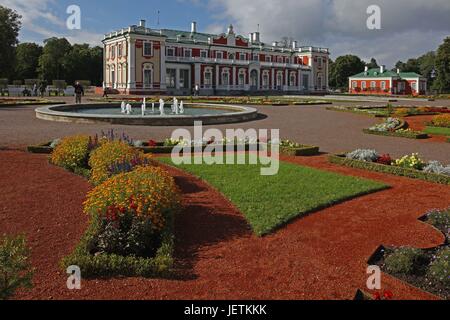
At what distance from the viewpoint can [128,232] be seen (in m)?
5.48

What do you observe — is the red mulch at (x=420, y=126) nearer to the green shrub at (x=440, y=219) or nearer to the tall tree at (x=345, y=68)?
the green shrub at (x=440, y=219)

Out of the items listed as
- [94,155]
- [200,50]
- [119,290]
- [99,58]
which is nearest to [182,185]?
[94,155]

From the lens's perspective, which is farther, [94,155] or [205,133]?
[205,133]

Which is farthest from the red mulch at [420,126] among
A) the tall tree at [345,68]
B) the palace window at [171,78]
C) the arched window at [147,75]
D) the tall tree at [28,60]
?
the tall tree at [345,68]

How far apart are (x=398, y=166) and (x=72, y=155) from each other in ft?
23.6

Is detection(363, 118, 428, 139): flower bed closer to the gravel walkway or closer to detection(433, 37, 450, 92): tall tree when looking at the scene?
the gravel walkway

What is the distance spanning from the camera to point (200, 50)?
2394 inches

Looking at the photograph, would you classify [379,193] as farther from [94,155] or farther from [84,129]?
[84,129]

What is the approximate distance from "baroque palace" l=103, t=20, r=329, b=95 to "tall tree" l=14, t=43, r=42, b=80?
14041 mm

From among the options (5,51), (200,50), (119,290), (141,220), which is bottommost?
(119,290)

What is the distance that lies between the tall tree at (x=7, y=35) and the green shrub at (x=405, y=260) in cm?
3735

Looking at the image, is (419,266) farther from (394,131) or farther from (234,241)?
(394,131)

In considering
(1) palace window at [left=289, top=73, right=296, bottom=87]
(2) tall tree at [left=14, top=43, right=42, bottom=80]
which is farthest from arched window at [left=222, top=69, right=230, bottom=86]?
(2) tall tree at [left=14, top=43, right=42, bottom=80]

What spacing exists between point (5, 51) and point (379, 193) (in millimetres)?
35942
